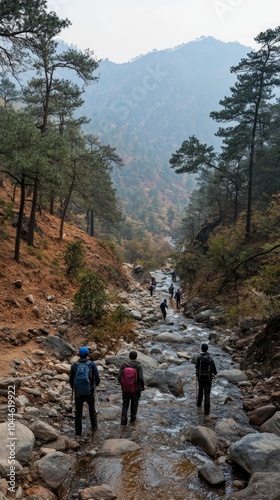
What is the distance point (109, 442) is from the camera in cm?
657

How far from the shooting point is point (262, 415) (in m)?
7.90

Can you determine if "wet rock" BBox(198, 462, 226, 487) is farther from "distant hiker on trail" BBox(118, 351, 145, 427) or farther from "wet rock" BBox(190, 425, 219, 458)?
"distant hiker on trail" BBox(118, 351, 145, 427)

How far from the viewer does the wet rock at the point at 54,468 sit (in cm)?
519

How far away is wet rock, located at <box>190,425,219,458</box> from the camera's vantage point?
21.3 ft

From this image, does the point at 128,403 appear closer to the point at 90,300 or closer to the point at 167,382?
the point at 167,382

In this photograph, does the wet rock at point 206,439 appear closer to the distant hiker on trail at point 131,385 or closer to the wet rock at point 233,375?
the distant hiker on trail at point 131,385

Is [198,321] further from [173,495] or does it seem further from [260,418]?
[173,495]

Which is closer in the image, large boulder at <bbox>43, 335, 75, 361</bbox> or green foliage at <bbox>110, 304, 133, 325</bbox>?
large boulder at <bbox>43, 335, 75, 361</bbox>

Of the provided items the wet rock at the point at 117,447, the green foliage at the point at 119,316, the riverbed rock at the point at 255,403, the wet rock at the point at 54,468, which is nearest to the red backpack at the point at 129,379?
the wet rock at the point at 117,447

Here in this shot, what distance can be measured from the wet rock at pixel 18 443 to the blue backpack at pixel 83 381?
1171mm

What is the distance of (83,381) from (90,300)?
6.83 meters

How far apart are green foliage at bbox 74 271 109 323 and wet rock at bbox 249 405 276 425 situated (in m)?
7.31

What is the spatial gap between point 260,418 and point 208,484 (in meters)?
2.89

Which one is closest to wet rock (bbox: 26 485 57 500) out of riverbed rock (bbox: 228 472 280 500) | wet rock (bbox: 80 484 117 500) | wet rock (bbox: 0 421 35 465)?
wet rock (bbox: 80 484 117 500)
